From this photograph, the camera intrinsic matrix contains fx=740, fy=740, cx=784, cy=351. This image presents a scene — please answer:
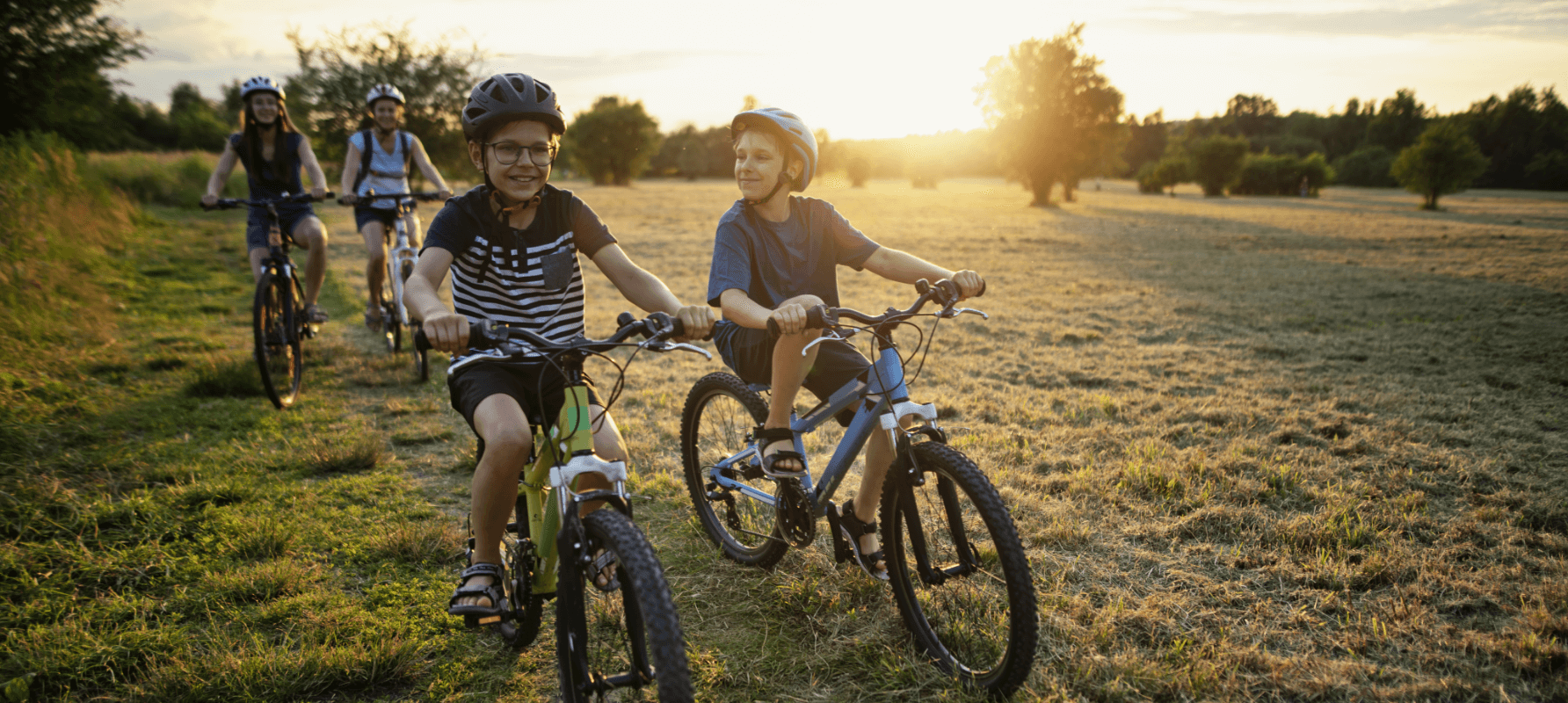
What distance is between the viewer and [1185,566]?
3.54 meters

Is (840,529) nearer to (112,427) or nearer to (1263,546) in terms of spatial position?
(1263,546)

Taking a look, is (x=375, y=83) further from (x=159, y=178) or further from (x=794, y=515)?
(x=794, y=515)

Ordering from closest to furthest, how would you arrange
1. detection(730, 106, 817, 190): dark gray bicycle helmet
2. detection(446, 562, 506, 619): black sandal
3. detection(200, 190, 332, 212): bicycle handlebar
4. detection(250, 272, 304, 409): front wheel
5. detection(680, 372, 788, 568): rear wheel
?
detection(446, 562, 506, 619): black sandal
detection(730, 106, 817, 190): dark gray bicycle helmet
detection(680, 372, 788, 568): rear wheel
detection(250, 272, 304, 409): front wheel
detection(200, 190, 332, 212): bicycle handlebar

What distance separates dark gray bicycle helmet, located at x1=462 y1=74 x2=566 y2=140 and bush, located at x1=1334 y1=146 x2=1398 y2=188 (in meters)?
82.2

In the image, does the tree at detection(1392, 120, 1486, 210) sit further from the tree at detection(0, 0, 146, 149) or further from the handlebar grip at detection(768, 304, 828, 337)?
the tree at detection(0, 0, 146, 149)

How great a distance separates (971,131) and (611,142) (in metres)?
38.3

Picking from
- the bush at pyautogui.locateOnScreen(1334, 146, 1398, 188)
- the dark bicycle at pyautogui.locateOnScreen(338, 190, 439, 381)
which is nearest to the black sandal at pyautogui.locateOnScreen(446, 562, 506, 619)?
the dark bicycle at pyautogui.locateOnScreen(338, 190, 439, 381)

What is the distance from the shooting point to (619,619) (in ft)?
7.72

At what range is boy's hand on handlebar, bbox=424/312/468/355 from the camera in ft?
6.52

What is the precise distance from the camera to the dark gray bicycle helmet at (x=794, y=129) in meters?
2.99

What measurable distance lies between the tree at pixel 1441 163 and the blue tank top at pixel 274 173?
156ft

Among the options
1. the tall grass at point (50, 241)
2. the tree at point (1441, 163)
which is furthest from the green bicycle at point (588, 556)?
the tree at point (1441, 163)

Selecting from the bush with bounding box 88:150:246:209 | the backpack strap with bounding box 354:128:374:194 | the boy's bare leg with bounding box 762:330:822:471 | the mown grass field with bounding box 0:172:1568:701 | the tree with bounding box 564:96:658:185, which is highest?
the tree with bounding box 564:96:658:185

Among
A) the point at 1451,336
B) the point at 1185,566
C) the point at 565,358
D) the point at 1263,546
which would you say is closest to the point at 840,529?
the point at 565,358
